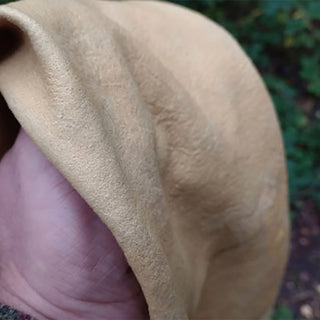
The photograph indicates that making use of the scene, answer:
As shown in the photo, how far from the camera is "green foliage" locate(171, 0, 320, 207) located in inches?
72.5

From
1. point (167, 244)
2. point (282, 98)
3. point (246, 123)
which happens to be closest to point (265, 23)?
point (282, 98)

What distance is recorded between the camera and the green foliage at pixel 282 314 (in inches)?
64.2

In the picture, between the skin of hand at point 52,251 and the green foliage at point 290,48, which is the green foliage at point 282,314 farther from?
the skin of hand at point 52,251

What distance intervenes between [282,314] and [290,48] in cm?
95

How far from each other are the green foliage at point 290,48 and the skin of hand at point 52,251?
130 centimetres

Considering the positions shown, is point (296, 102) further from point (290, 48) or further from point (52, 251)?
point (52, 251)

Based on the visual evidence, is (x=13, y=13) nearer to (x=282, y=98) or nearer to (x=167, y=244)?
(x=167, y=244)

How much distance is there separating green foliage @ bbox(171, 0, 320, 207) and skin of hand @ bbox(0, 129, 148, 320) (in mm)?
1297

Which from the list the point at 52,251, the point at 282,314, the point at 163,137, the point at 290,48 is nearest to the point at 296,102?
the point at 290,48

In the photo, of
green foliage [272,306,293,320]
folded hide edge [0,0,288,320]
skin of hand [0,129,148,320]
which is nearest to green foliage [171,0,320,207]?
green foliage [272,306,293,320]

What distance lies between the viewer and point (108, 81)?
0.54 m

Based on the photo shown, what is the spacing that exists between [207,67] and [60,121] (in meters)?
0.32

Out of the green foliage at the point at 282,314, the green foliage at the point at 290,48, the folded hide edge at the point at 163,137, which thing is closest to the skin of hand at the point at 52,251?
the folded hide edge at the point at 163,137

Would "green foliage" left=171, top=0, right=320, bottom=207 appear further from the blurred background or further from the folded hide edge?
the folded hide edge
